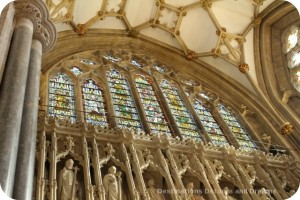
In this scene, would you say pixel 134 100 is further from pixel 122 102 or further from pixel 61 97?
pixel 61 97

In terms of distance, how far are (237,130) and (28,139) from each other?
24.9 feet

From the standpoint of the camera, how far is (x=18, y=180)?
6.28 m

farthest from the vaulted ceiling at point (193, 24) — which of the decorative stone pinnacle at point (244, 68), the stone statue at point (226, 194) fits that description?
the stone statue at point (226, 194)

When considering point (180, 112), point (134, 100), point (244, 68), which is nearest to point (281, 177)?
point (180, 112)

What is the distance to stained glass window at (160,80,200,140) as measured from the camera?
12367 mm

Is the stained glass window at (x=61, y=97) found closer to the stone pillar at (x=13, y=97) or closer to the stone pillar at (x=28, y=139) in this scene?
the stone pillar at (x=28, y=139)

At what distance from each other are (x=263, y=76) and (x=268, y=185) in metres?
5.41

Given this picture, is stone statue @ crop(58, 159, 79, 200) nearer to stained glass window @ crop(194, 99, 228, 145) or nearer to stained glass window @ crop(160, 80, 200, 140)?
stained glass window @ crop(160, 80, 200, 140)

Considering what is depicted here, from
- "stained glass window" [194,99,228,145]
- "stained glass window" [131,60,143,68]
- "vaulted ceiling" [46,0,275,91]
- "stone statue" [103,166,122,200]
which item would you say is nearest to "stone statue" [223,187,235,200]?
"stone statue" [103,166,122,200]

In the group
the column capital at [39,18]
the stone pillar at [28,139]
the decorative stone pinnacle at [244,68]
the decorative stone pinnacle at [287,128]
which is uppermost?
the decorative stone pinnacle at [244,68]

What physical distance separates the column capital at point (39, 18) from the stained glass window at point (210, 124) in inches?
183

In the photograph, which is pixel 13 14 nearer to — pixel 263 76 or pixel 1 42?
pixel 1 42

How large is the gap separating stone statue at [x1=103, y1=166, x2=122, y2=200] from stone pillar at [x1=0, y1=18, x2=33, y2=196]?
2.23 metres

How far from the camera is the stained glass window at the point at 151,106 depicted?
12.1m
